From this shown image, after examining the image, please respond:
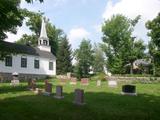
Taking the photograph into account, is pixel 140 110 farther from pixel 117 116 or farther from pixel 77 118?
pixel 77 118

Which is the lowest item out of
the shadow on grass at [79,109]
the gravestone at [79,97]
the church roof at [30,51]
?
the shadow on grass at [79,109]

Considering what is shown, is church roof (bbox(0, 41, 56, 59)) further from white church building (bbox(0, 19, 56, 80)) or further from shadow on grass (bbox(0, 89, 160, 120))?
shadow on grass (bbox(0, 89, 160, 120))

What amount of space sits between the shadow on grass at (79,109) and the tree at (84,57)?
1845 inches

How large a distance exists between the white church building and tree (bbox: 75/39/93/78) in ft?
23.0

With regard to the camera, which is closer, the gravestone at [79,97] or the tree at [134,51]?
the gravestone at [79,97]

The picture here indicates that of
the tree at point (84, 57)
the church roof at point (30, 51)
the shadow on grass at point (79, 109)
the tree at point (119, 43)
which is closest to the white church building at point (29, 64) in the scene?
the church roof at point (30, 51)

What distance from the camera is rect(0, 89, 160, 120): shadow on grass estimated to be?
16656 mm

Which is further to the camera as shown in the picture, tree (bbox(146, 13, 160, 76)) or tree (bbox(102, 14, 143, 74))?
tree (bbox(102, 14, 143, 74))

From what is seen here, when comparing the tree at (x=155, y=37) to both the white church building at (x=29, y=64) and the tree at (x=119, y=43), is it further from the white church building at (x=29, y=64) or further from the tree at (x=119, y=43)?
the white church building at (x=29, y=64)

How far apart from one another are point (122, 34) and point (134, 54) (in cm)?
660

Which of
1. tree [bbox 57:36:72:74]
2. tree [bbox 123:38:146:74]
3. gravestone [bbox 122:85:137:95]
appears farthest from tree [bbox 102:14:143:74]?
gravestone [bbox 122:85:137:95]

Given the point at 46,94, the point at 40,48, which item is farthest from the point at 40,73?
the point at 46,94

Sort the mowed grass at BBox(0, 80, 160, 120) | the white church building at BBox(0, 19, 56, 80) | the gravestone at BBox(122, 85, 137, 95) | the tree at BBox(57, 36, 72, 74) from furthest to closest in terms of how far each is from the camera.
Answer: the tree at BBox(57, 36, 72, 74) → the white church building at BBox(0, 19, 56, 80) → the gravestone at BBox(122, 85, 137, 95) → the mowed grass at BBox(0, 80, 160, 120)

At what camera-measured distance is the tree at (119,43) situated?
71.2m
